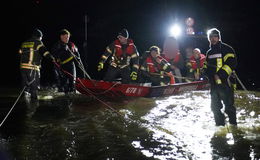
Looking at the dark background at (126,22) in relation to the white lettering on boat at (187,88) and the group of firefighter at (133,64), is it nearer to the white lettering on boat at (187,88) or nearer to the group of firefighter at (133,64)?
the white lettering on boat at (187,88)

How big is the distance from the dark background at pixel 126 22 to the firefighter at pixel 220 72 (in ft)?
35.8

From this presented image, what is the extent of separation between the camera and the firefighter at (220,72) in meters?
5.73

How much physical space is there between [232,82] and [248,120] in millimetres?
1349

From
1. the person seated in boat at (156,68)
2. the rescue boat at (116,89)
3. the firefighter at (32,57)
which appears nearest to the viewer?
the rescue boat at (116,89)

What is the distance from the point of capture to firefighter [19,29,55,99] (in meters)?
9.16

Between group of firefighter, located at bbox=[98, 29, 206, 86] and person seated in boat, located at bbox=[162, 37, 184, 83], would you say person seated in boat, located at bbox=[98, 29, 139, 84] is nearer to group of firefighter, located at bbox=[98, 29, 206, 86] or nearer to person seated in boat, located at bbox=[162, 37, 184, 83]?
group of firefighter, located at bbox=[98, 29, 206, 86]

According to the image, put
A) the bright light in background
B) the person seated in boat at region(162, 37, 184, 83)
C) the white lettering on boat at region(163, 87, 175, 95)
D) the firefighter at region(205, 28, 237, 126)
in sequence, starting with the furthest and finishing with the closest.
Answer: the bright light in background < the person seated in boat at region(162, 37, 184, 83) < the white lettering on boat at region(163, 87, 175, 95) < the firefighter at region(205, 28, 237, 126)

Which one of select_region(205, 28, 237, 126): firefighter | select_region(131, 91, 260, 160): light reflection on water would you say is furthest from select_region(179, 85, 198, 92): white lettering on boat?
select_region(205, 28, 237, 126): firefighter

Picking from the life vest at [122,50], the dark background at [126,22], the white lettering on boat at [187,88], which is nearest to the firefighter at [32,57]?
the life vest at [122,50]

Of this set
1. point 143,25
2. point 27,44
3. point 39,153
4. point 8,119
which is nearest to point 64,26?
point 143,25

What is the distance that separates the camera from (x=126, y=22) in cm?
3175

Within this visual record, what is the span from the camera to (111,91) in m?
9.31

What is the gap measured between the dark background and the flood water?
32.0 feet

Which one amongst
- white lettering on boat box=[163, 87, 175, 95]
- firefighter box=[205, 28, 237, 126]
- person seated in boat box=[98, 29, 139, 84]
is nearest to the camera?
firefighter box=[205, 28, 237, 126]
